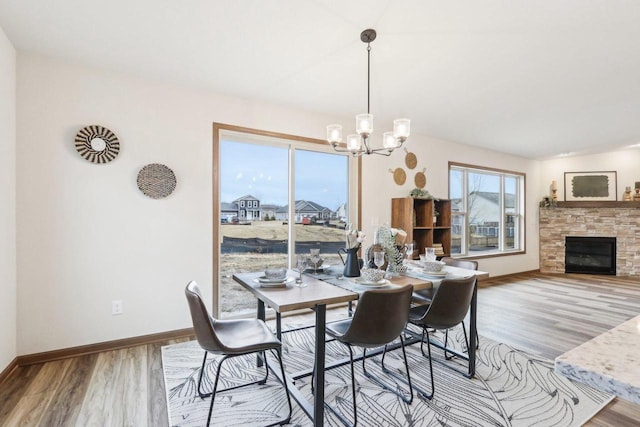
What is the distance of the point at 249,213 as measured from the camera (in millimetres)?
3697

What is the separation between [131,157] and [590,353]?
3349 mm

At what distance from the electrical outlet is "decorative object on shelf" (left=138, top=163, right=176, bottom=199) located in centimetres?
100

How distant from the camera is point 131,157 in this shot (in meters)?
2.96

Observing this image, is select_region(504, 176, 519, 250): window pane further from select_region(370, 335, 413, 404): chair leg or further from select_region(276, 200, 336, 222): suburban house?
select_region(370, 335, 413, 404): chair leg

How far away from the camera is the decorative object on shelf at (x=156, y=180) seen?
2.98 m

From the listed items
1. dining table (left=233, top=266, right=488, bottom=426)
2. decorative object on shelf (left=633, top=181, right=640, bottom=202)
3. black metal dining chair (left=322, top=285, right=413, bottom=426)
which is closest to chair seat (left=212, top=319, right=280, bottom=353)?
dining table (left=233, top=266, right=488, bottom=426)

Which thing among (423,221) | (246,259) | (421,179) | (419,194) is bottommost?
(246,259)

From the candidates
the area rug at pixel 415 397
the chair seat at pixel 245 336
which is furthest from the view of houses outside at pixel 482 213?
the chair seat at pixel 245 336

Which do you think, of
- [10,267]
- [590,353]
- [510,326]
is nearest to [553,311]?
[510,326]

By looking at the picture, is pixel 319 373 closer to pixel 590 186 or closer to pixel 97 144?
pixel 97 144

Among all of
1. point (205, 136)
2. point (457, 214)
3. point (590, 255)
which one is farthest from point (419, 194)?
point (590, 255)

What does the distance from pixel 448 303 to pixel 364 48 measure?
79.9 inches

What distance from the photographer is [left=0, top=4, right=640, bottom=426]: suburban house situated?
2143 millimetres

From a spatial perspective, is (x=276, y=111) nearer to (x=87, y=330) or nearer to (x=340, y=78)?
(x=340, y=78)
